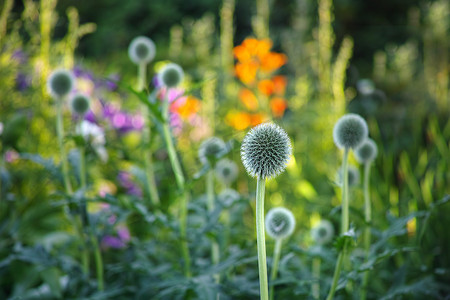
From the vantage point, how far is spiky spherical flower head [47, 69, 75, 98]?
4.44 feet

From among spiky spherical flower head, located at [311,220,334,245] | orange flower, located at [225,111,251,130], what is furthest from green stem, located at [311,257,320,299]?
orange flower, located at [225,111,251,130]

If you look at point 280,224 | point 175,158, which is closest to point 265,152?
point 280,224

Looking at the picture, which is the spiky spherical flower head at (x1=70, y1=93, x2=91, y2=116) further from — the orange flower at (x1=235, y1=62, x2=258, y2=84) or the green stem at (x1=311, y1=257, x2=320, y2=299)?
the orange flower at (x1=235, y1=62, x2=258, y2=84)

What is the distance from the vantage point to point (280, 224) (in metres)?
1.06

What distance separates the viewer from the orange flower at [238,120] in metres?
2.55

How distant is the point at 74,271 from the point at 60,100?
20.6 inches

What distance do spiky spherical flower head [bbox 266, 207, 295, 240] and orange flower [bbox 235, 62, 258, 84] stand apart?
1.76 meters

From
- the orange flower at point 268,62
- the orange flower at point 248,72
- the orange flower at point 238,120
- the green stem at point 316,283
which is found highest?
the orange flower at point 268,62

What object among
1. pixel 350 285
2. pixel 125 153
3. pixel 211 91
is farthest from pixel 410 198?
pixel 125 153

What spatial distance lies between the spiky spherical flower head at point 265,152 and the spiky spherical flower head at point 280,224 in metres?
0.29

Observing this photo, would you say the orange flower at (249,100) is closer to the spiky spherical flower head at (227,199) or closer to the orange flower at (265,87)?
the orange flower at (265,87)

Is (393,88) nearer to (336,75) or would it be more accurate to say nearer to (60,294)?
(336,75)

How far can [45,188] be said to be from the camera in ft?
5.55

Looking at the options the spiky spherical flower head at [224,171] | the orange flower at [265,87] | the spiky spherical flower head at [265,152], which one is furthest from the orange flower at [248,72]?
the spiky spherical flower head at [265,152]
